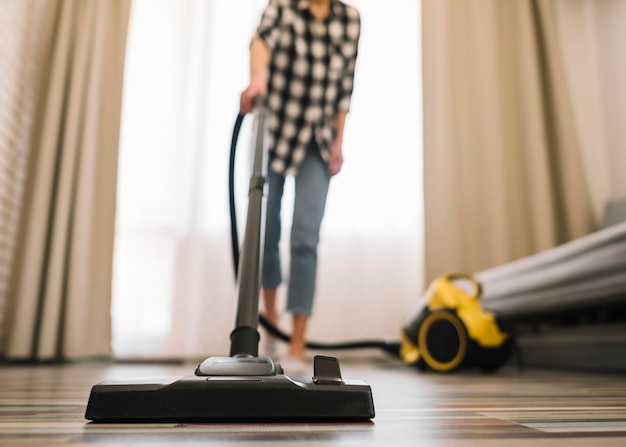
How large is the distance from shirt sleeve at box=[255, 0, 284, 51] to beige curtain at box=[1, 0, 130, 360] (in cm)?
119

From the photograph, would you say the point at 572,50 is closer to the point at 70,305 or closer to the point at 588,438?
the point at 70,305

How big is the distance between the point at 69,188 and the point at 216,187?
655 mm

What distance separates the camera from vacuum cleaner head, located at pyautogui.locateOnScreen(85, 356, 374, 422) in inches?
24.0

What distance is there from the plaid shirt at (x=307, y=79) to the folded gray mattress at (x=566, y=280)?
29.7 inches

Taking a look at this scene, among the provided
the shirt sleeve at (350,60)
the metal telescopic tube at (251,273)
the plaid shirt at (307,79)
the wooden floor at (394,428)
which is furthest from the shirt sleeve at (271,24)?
the wooden floor at (394,428)

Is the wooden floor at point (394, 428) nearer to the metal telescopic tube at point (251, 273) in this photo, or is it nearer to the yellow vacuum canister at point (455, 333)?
the metal telescopic tube at point (251, 273)

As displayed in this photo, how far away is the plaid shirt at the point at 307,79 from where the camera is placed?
76.4 inches

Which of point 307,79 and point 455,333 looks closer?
point 455,333

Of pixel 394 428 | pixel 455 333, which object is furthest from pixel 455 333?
pixel 394 428

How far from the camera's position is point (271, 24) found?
5.83 ft

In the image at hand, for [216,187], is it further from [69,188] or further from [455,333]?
[455,333]

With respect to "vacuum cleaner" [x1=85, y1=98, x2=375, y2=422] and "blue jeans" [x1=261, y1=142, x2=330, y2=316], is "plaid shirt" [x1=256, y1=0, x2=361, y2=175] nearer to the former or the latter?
"blue jeans" [x1=261, y1=142, x2=330, y2=316]

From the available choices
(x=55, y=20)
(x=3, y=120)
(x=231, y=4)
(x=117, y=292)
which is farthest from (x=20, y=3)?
(x=117, y=292)

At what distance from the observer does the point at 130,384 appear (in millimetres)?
622
